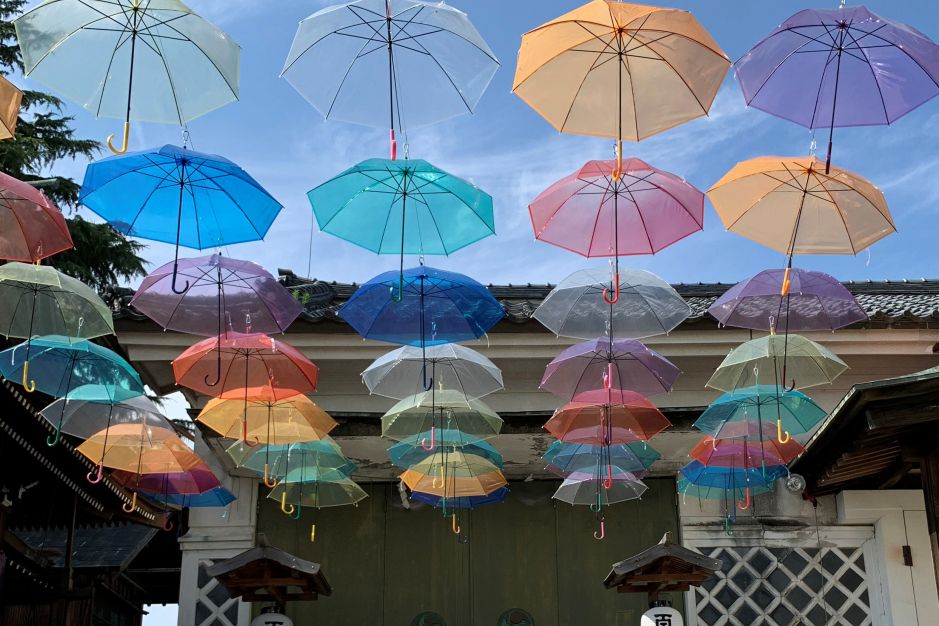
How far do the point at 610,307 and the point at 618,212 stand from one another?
4.39 ft

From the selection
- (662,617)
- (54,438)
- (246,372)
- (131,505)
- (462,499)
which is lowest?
(662,617)

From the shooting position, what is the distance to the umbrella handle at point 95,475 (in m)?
10.2

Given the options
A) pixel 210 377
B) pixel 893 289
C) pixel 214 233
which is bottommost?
pixel 210 377

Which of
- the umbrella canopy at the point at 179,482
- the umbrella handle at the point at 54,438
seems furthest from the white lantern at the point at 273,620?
the umbrella handle at the point at 54,438

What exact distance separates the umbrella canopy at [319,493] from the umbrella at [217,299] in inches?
121

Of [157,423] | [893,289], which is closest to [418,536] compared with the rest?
[157,423]

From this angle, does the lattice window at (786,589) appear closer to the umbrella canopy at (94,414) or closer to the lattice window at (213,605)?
the lattice window at (213,605)

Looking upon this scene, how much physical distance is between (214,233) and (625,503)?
7.29 metres

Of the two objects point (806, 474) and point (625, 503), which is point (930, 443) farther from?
point (625, 503)

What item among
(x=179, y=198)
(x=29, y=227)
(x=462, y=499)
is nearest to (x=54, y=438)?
(x=29, y=227)

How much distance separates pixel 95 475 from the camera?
1086cm

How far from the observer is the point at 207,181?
27.3 feet

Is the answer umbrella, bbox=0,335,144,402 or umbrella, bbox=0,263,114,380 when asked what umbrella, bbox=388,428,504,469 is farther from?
umbrella, bbox=0,263,114,380

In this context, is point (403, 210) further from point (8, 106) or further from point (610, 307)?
point (8, 106)
